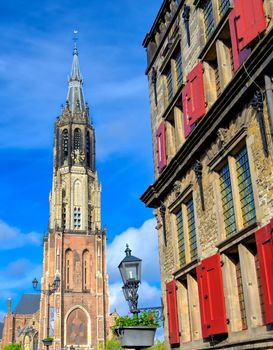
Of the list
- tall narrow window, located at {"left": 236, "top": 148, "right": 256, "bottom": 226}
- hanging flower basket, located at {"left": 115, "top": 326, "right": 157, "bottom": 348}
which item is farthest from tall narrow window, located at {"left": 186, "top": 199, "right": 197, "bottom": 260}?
hanging flower basket, located at {"left": 115, "top": 326, "right": 157, "bottom": 348}

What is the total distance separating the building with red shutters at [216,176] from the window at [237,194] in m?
0.03

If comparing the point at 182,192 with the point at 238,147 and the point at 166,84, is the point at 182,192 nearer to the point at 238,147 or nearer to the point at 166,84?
the point at 238,147

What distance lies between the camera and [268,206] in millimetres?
10727

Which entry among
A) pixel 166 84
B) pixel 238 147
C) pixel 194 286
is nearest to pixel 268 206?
pixel 238 147

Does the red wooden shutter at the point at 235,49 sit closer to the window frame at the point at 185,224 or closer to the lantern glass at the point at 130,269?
the window frame at the point at 185,224

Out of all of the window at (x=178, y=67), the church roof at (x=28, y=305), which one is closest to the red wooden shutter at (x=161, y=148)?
the window at (x=178, y=67)

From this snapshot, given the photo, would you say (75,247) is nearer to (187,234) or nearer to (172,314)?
(172,314)

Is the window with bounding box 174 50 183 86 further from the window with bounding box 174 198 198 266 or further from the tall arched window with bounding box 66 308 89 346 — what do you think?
the tall arched window with bounding box 66 308 89 346

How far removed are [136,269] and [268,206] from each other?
11.1 feet

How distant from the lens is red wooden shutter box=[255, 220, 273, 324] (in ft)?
32.7

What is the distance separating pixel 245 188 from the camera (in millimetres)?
12172

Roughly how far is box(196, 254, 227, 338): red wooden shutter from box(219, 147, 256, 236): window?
1053mm

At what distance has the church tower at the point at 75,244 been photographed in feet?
269

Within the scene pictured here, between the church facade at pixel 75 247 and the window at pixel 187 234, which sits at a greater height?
the church facade at pixel 75 247
